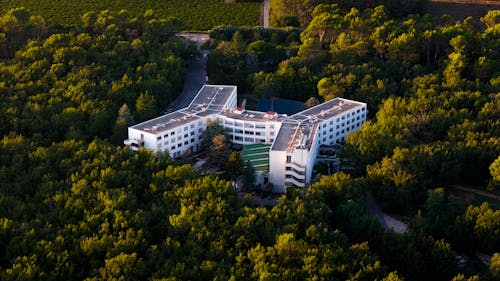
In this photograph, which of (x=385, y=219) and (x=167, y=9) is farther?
(x=167, y=9)

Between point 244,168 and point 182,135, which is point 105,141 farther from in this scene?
point 244,168

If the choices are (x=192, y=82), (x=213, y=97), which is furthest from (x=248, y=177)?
(x=192, y=82)

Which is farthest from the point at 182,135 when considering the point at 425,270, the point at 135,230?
the point at 425,270

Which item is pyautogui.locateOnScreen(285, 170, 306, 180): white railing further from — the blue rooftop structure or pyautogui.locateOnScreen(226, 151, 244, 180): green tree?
the blue rooftop structure

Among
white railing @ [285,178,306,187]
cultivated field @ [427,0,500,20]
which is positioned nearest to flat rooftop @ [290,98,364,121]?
white railing @ [285,178,306,187]

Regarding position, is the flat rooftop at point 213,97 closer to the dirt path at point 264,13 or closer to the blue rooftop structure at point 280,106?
the blue rooftop structure at point 280,106

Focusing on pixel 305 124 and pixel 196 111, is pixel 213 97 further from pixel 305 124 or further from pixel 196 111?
pixel 305 124
